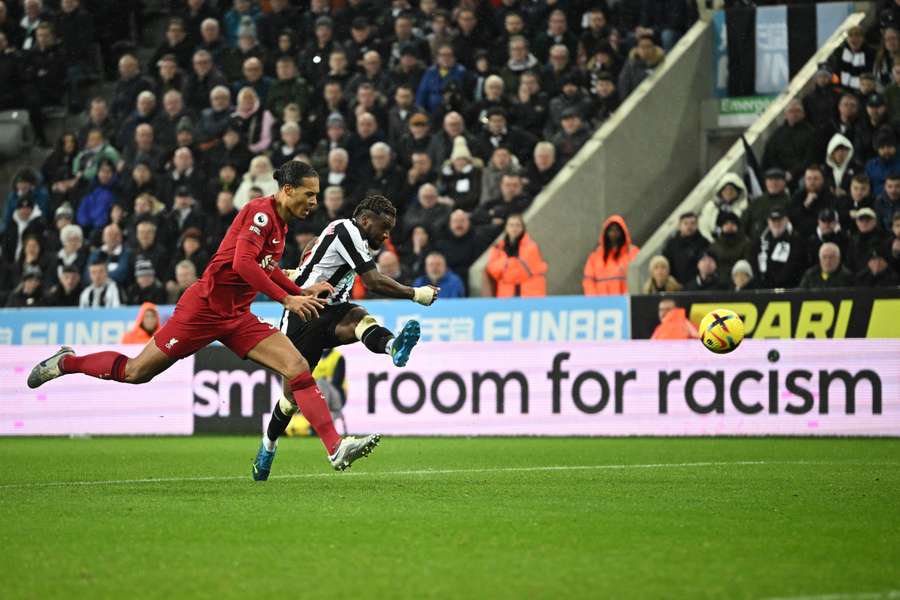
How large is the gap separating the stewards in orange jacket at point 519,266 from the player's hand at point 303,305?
9.97 m

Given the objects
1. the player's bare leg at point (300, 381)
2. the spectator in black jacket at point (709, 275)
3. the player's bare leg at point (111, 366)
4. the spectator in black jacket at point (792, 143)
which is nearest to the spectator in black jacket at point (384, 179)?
the spectator in black jacket at point (709, 275)

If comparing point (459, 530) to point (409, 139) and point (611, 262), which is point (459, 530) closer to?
point (611, 262)

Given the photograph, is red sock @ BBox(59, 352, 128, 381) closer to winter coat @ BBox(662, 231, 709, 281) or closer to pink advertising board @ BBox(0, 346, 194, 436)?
pink advertising board @ BBox(0, 346, 194, 436)

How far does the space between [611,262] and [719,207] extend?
1594 millimetres

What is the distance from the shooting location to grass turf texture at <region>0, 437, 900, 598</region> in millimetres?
6777

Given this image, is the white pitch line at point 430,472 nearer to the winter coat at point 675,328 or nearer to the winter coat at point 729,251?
the winter coat at point 675,328

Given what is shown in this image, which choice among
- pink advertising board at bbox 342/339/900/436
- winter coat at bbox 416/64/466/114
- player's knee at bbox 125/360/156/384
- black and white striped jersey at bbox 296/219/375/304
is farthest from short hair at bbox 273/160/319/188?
winter coat at bbox 416/64/466/114

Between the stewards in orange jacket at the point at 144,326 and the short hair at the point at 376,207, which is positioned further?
the stewards in orange jacket at the point at 144,326

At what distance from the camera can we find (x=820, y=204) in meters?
19.5

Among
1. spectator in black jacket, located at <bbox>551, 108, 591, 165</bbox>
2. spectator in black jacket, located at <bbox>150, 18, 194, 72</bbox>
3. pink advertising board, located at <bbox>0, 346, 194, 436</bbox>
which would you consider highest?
spectator in black jacket, located at <bbox>150, 18, 194, 72</bbox>

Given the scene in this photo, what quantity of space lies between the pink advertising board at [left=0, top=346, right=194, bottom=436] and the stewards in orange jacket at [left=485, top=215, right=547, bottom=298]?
168 inches

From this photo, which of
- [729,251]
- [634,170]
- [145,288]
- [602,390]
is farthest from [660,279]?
[145,288]

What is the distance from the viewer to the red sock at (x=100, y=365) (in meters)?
11.6

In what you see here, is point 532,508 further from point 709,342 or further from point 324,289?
point 709,342
